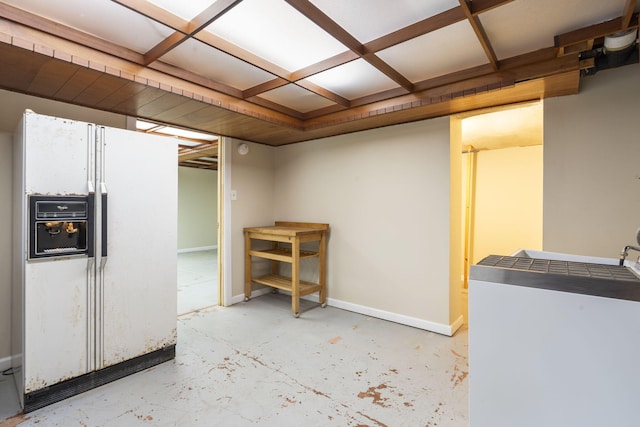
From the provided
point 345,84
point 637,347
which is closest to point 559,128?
point 345,84

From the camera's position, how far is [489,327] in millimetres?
1293

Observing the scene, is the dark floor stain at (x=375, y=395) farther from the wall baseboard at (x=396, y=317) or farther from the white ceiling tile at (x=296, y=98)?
the white ceiling tile at (x=296, y=98)

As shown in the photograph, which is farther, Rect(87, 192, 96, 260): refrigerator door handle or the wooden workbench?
the wooden workbench

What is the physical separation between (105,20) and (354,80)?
175 cm

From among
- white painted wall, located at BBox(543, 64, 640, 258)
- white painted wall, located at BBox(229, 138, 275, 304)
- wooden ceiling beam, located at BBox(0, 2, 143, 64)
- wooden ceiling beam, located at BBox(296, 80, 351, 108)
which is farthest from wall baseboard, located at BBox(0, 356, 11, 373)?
white painted wall, located at BBox(543, 64, 640, 258)

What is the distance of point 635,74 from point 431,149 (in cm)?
149

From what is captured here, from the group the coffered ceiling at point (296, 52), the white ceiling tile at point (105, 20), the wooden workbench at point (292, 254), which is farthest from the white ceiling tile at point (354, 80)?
the wooden workbench at point (292, 254)

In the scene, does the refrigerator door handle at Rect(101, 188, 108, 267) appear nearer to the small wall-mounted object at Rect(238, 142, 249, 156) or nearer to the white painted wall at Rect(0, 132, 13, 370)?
the white painted wall at Rect(0, 132, 13, 370)

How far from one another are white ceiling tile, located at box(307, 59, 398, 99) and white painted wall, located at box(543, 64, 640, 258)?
53.7 inches

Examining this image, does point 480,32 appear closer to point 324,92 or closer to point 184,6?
point 324,92

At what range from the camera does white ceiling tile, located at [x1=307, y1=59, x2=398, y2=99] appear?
239cm

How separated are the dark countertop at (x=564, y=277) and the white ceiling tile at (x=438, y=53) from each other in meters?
1.44

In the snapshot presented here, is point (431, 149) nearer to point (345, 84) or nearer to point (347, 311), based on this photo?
point (345, 84)

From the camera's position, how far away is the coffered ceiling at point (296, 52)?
5.48 ft
